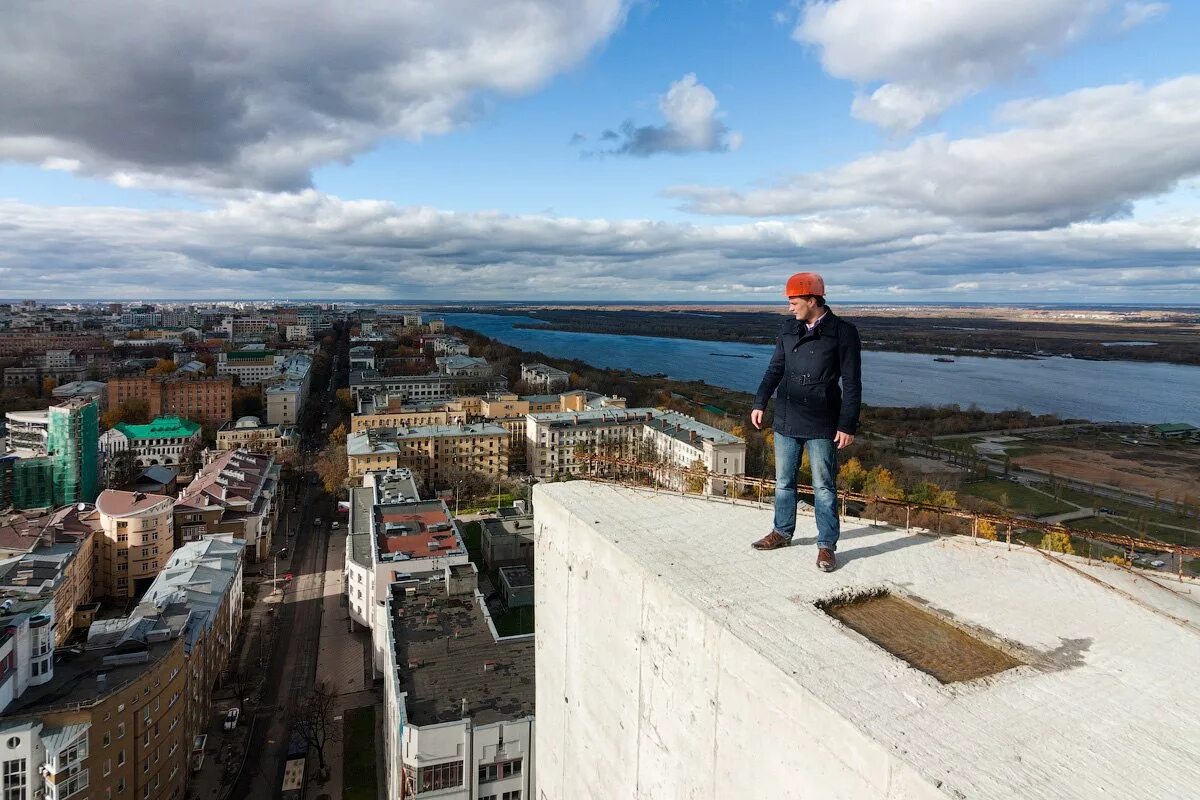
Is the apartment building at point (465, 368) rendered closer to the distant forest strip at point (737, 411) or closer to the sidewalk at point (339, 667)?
the distant forest strip at point (737, 411)

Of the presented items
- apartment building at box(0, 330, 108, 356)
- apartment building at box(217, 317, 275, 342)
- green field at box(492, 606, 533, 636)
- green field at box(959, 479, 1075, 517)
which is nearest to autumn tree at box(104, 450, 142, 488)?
green field at box(492, 606, 533, 636)

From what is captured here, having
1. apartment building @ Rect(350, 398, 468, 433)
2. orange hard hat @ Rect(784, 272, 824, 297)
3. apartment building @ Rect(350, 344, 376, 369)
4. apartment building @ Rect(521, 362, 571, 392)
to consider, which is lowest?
apartment building @ Rect(350, 398, 468, 433)

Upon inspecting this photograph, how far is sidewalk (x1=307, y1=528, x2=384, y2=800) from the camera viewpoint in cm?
713

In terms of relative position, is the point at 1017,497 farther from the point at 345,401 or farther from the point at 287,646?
the point at 345,401

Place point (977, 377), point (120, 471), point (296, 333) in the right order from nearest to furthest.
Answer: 1. point (120, 471)
2. point (977, 377)
3. point (296, 333)

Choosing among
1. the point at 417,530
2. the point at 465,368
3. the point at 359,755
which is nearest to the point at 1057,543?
the point at 417,530

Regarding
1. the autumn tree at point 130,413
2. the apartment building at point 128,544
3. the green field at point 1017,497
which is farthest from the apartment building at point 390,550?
the autumn tree at point 130,413

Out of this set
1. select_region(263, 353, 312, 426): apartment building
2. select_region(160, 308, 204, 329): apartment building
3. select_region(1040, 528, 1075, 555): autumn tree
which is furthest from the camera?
select_region(160, 308, 204, 329): apartment building

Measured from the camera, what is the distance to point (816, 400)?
169cm

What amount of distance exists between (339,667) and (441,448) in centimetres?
916

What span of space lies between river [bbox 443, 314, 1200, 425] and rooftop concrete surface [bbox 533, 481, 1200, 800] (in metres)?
31.9

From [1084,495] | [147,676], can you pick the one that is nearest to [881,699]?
[147,676]

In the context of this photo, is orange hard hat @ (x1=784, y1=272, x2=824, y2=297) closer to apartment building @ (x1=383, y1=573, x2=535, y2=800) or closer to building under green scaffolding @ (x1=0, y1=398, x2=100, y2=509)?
apartment building @ (x1=383, y1=573, x2=535, y2=800)

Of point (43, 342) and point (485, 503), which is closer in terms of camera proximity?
point (485, 503)
